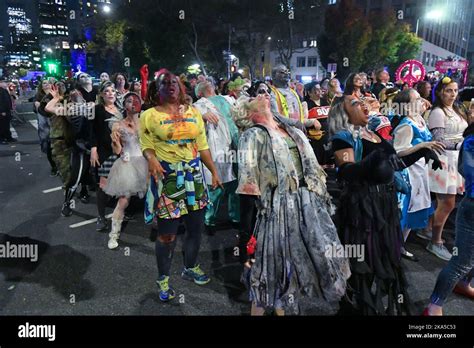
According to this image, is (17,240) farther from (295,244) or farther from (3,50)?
(3,50)

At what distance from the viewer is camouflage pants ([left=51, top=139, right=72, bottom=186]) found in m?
6.02

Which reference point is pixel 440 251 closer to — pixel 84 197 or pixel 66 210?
pixel 66 210

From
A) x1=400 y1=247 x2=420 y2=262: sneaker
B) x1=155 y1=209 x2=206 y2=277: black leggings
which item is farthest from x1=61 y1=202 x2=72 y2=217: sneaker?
x1=400 y1=247 x2=420 y2=262: sneaker

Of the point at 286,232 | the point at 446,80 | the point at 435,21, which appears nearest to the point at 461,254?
the point at 286,232

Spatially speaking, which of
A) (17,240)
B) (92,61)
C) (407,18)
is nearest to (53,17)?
(92,61)

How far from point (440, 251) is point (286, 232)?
279cm

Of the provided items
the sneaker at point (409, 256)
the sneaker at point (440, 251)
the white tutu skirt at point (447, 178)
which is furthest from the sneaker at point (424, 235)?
the white tutu skirt at point (447, 178)

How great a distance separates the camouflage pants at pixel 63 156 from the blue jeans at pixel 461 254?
18.0 ft

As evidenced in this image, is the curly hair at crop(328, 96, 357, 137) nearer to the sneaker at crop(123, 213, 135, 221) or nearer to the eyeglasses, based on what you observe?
the eyeglasses

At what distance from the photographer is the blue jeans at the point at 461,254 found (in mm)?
2902

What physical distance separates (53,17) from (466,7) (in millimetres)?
121234

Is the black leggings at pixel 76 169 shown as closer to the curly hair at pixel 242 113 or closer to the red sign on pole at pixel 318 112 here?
the curly hair at pixel 242 113

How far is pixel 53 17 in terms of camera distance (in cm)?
12106

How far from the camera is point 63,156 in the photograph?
6.11 meters
